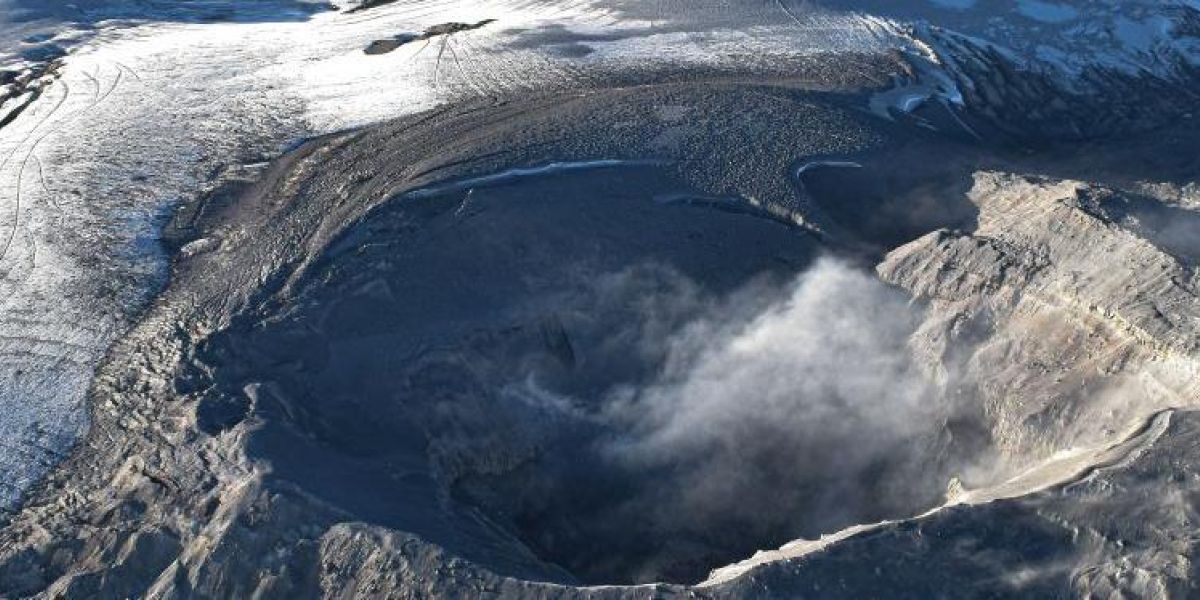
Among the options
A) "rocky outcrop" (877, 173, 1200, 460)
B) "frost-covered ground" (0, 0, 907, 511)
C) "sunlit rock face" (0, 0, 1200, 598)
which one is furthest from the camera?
"frost-covered ground" (0, 0, 907, 511)

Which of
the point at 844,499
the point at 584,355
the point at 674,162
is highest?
the point at 674,162

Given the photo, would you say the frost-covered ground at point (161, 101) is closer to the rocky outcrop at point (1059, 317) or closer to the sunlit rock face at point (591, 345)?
the sunlit rock face at point (591, 345)

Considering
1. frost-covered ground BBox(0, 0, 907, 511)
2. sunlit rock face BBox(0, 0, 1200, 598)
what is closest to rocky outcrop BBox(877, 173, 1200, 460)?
sunlit rock face BBox(0, 0, 1200, 598)

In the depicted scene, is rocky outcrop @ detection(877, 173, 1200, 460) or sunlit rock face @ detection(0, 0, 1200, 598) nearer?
sunlit rock face @ detection(0, 0, 1200, 598)

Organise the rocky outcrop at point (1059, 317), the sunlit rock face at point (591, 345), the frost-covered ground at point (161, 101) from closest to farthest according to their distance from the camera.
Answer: the sunlit rock face at point (591, 345) → the rocky outcrop at point (1059, 317) → the frost-covered ground at point (161, 101)

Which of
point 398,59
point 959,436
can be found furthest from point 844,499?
point 398,59

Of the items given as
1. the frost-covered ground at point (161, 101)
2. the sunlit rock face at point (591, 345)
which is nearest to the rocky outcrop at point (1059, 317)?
the sunlit rock face at point (591, 345)

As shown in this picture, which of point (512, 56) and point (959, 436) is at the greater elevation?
point (512, 56)

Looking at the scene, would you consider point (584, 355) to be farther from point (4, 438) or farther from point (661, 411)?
point (4, 438)

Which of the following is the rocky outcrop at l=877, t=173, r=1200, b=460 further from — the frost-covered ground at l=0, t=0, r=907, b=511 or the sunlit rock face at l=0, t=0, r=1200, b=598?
the frost-covered ground at l=0, t=0, r=907, b=511
